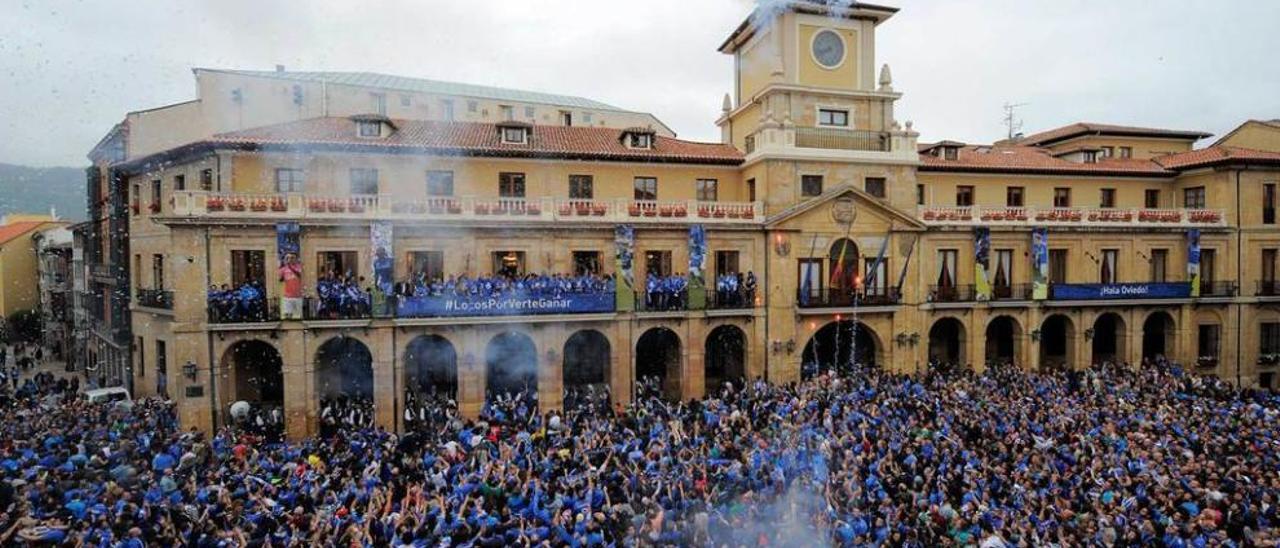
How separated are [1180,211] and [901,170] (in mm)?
13077

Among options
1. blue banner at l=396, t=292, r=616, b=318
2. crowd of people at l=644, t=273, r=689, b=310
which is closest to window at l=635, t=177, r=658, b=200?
crowd of people at l=644, t=273, r=689, b=310

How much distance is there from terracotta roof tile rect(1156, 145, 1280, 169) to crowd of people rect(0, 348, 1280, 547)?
1518 cm

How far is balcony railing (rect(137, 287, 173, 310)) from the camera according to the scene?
80.4 feet

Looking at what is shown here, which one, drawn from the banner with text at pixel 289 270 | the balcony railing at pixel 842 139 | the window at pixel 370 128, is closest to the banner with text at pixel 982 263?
the balcony railing at pixel 842 139

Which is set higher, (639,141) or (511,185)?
(639,141)

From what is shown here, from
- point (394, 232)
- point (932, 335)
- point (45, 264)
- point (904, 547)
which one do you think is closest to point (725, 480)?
point (904, 547)

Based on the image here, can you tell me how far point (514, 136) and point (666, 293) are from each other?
788 cm

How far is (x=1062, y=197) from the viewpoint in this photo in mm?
33906

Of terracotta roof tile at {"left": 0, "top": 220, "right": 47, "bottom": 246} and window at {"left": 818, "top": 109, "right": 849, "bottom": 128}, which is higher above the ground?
window at {"left": 818, "top": 109, "right": 849, "bottom": 128}

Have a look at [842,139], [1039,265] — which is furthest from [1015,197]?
[842,139]

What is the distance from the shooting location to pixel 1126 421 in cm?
1958

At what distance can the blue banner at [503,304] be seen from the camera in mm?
23875

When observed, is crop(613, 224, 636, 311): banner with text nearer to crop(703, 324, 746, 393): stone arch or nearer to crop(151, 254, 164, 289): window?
crop(703, 324, 746, 393): stone arch

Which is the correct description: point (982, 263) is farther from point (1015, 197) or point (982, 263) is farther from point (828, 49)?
point (828, 49)
